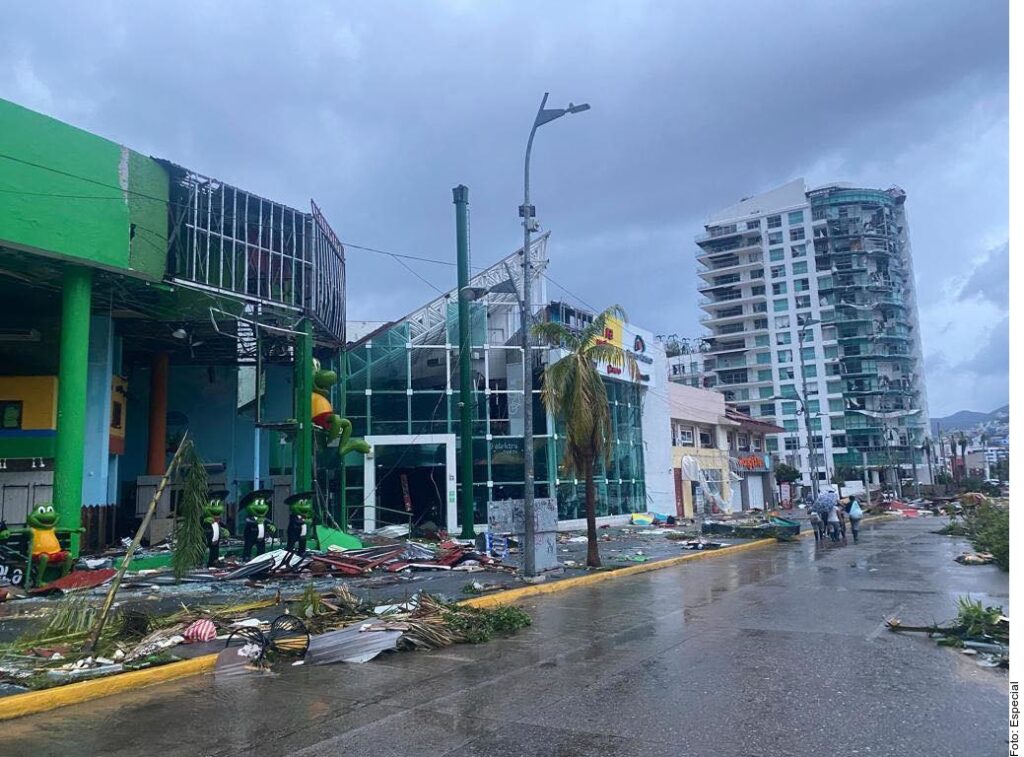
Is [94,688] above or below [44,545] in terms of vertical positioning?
below

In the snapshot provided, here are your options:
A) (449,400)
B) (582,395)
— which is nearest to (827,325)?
(449,400)

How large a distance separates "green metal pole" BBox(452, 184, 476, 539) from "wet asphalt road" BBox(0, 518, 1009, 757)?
1133 cm

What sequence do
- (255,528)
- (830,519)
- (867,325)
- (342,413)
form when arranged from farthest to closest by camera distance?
(867,325)
(342,413)
(830,519)
(255,528)

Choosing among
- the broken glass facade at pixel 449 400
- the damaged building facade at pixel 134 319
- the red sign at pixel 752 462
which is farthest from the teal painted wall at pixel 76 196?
the red sign at pixel 752 462

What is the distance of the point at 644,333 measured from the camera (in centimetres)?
4022

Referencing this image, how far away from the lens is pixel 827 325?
100 meters

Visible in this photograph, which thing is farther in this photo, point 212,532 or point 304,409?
point 304,409

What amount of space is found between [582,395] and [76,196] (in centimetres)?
1239

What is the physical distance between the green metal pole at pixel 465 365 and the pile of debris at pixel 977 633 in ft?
47.2

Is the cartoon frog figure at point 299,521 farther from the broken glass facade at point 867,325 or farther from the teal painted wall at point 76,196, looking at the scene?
the broken glass facade at point 867,325

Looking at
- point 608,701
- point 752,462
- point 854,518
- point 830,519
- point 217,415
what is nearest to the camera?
point 608,701

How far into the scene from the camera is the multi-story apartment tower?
97.1 m

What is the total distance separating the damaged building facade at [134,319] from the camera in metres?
17.0

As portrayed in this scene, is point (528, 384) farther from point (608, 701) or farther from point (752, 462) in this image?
point (752, 462)
